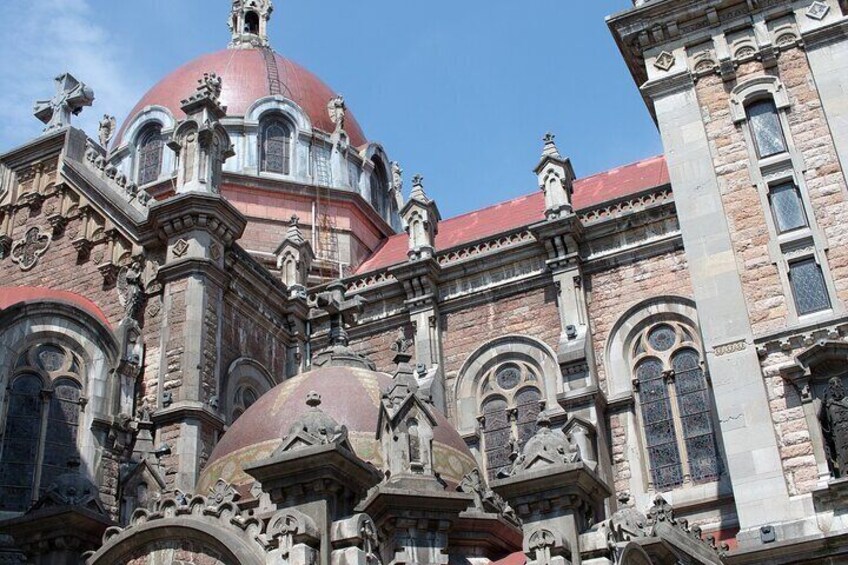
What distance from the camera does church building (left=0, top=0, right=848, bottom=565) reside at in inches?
404

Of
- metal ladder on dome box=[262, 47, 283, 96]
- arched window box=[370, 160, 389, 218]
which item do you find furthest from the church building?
metal ladder on dome box=[262, 47, 283, 96]

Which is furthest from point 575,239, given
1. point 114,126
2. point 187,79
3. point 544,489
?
point 114,126

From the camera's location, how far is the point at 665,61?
781 inches

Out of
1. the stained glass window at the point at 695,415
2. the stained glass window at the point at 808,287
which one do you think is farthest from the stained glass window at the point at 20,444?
the stained glass window at the point at 808,287

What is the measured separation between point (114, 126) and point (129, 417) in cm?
1937

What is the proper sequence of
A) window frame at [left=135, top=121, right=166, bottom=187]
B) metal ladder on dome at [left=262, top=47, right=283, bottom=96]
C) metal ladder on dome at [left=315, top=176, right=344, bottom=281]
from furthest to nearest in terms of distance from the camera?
metal ladder on dome at [left=262, top=47, right=283, bottom=96]
window frame at [left=135, top=121, right=166, bottom=187]
metal ladder on dome at [left=315, top=176, right=344, bottom=281]

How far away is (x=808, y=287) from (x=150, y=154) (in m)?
22.2

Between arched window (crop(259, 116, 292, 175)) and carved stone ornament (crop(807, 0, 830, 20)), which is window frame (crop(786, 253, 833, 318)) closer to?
carved stone ornament (crop(807, 0, 830, 20))

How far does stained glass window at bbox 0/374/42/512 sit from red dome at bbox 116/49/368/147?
53.1ft

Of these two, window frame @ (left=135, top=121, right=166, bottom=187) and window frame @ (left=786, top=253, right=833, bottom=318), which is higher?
window frame @ (left=135, top=121, right=166, bottom=187)

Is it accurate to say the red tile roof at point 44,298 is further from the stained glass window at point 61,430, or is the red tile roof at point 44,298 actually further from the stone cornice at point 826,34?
the stone cornice at point 826,34

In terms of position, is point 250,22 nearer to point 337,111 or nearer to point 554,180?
point 337,111

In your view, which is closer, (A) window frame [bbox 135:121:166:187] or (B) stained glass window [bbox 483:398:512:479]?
(B) stained glass window [bbox 483:398:512:479]

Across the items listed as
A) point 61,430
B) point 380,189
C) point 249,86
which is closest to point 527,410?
point 61,430
